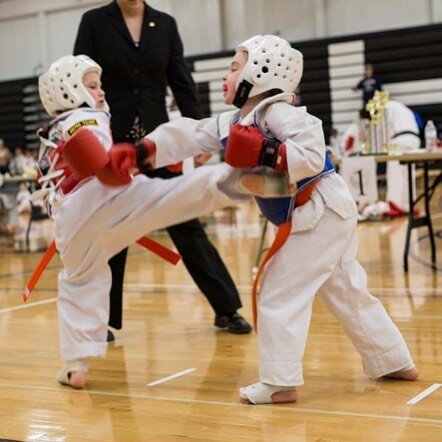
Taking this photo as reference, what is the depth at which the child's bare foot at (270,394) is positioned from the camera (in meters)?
2.81

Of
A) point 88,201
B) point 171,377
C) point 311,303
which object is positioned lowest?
point 171,377

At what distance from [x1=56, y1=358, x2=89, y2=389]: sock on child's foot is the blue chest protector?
0.86 meters

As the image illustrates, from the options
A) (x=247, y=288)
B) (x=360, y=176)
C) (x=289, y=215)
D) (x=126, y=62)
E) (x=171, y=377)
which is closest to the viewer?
(x=289, y=215)

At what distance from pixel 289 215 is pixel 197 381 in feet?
2.41

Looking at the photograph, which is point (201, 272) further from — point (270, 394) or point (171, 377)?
point (270, 394)

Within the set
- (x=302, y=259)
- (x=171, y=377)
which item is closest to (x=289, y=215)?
(x=302, y=259)

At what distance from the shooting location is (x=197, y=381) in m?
3.21

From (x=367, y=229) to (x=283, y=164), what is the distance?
249 inches

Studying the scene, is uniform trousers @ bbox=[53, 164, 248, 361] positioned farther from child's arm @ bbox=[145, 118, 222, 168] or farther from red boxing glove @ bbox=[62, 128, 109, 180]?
red boxing glove @ bbox=[62, 128, 109, 180]

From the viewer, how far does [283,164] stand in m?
2.63

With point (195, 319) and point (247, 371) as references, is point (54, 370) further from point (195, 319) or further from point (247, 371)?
point (195, 319)

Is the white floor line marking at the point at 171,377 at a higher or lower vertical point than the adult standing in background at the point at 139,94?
lower

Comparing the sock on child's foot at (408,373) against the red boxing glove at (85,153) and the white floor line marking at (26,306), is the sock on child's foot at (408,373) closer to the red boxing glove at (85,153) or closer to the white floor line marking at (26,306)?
the red boxing glove at (85,153)

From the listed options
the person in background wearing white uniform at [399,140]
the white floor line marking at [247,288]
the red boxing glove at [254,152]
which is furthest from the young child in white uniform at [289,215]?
the person in background wearing white uniform at [399,140]
